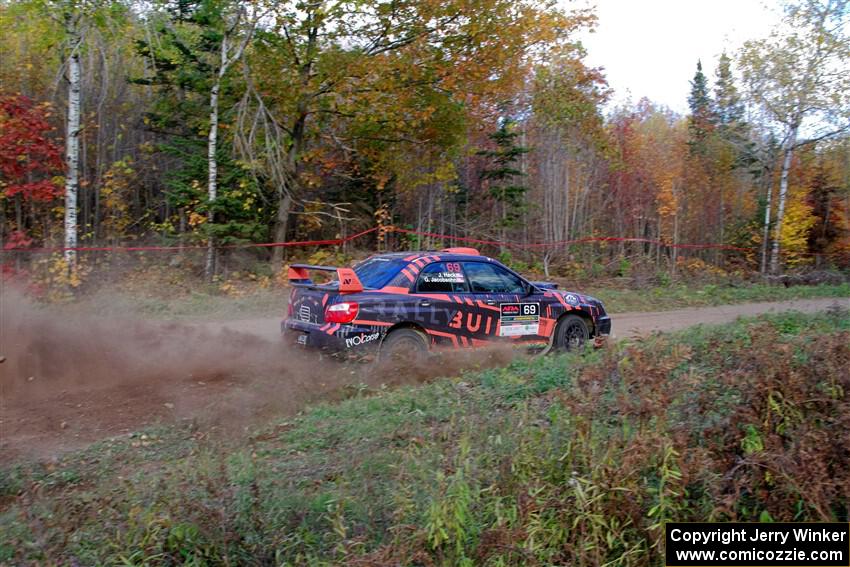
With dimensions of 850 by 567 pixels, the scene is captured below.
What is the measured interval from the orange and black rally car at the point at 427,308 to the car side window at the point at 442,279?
0.04 feet

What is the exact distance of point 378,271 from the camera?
9.59 meters

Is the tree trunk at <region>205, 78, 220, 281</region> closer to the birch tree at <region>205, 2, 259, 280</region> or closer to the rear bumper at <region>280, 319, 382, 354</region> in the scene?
the birch tree at <region>205, 2, 259, 280</region>

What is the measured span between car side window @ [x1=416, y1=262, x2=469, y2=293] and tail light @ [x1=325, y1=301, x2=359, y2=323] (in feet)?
3.21

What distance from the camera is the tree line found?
18391mm

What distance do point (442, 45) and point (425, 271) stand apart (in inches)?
472

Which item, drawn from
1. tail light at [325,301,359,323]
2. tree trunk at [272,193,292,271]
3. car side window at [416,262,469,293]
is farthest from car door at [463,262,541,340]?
tree trunk at [272,193,292,271]

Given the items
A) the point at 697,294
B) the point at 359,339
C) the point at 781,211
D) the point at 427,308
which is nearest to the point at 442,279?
the point at 427,308

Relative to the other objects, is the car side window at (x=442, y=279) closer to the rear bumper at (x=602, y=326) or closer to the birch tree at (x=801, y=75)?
the rear bumper at (x=602, y=326)

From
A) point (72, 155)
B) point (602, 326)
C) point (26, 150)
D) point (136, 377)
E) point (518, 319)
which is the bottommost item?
point (136, 377)

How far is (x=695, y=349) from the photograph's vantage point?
24.9ft

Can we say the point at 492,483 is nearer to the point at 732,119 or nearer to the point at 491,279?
the point at 491,279

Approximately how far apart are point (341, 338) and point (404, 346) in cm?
87

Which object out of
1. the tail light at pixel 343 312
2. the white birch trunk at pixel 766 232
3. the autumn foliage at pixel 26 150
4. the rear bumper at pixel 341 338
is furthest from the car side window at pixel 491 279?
the white birch trunk at pixel 766 232

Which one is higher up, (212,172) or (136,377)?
(212,172)
